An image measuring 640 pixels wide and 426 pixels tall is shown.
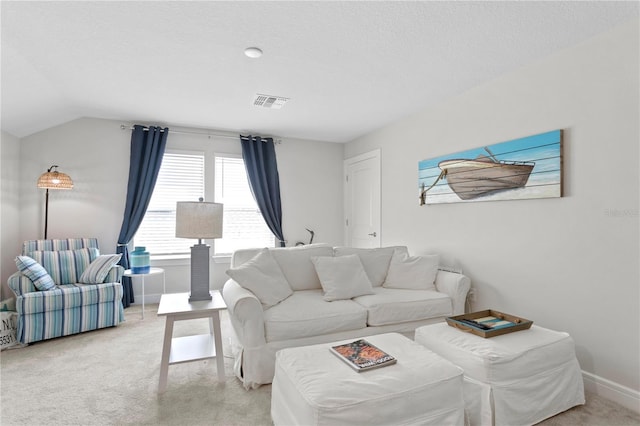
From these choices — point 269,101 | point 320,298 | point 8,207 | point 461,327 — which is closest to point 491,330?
point 461,327

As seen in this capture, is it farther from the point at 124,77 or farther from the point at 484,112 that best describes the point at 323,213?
the point at 124,77

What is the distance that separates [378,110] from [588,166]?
221cm

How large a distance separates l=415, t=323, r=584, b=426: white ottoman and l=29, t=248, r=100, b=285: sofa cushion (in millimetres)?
3714

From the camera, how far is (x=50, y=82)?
127 inches

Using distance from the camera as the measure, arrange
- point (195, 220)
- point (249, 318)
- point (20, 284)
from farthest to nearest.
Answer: point (20, 284) < point (195, 220) < point (249, 318)

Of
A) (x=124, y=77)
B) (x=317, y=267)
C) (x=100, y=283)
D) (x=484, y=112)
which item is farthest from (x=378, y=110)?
(x=100, y=283)

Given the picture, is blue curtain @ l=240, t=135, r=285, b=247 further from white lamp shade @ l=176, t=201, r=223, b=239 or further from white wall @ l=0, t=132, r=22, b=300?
white wall @ l=0, t=132, r=22, b=300

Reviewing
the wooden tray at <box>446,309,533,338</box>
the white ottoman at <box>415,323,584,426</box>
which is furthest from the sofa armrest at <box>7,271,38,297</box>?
the wooden tray at <box>446,309,533,338</box>

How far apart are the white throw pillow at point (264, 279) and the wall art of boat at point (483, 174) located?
1996mm

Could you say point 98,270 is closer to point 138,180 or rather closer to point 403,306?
point 138,180

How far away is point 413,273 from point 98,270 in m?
3.31

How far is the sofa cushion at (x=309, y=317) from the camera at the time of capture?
2537 mm

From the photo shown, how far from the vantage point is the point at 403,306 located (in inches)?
116

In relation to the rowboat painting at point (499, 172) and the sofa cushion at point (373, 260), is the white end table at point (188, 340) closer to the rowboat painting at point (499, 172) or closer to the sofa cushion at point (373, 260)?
the sofa cushion at point (373, 260)
